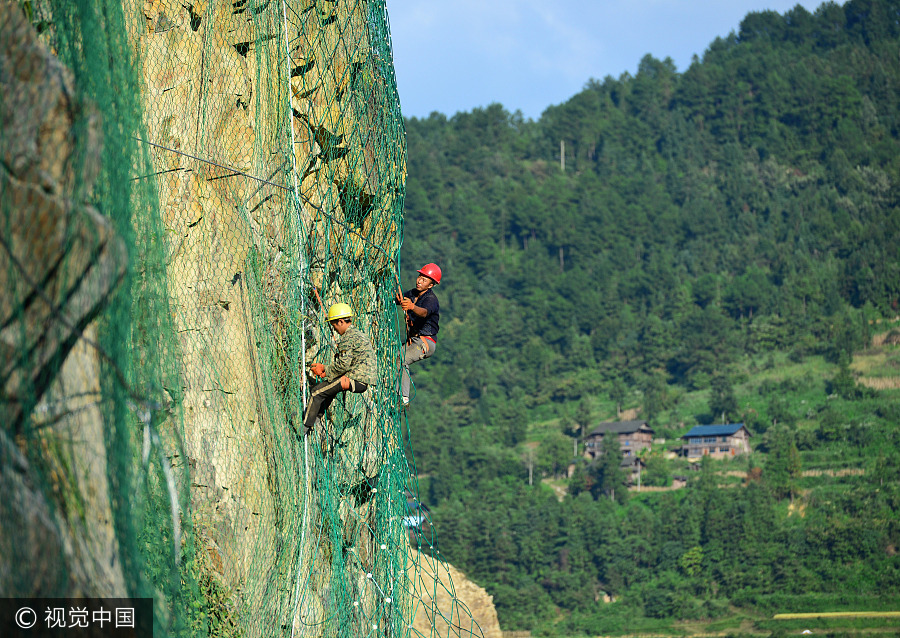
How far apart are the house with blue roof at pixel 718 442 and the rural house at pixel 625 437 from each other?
250 centimetres

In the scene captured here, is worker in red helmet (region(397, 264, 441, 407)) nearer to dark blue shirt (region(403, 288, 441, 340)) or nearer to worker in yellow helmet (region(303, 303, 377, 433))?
dark blue shirt (region(403, 288, 441, 340))

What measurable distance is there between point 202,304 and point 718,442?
6655cm

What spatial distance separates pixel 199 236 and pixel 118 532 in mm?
2541

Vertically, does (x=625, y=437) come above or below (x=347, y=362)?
below

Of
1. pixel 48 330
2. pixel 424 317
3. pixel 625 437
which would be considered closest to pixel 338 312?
pixel 424 317

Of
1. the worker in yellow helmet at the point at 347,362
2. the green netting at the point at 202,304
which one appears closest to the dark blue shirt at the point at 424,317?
the green netting at the point at 202,304

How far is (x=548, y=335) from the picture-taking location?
96.1m

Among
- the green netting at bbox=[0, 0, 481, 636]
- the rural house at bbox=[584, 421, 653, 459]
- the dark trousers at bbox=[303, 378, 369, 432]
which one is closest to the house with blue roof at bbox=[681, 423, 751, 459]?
the rural house at bbox=[584, 421, 653, 459]

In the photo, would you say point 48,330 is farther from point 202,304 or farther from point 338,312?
point 338,312

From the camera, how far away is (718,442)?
233ft

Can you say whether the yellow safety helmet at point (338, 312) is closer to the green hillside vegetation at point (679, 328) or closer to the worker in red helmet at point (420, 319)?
the worker in red helmet at point (420, 319)

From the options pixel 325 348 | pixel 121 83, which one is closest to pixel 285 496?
pixel 325 348

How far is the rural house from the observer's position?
7225cm

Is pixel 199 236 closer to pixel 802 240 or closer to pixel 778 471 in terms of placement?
pixel 778 471
